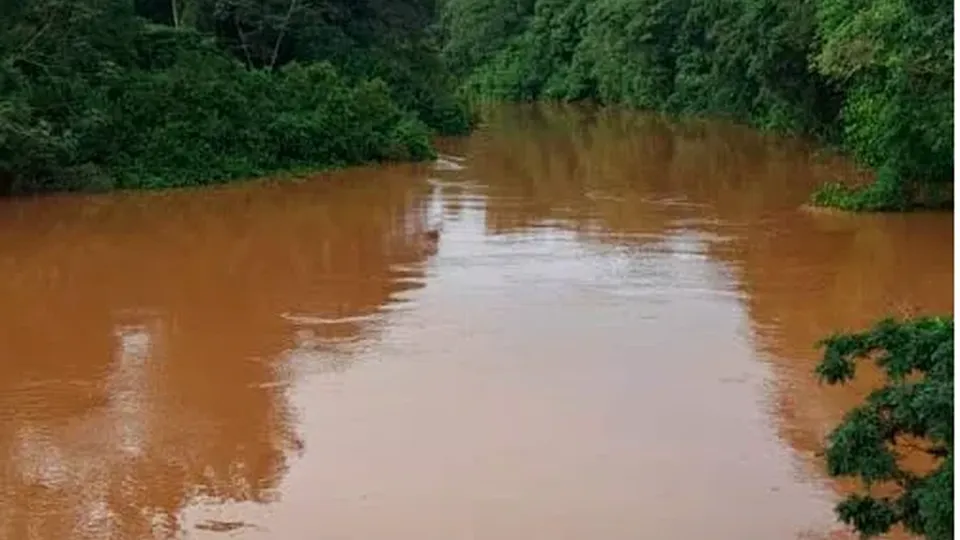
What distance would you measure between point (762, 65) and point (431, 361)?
17377 mm

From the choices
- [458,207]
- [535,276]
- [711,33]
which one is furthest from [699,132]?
[535,276]

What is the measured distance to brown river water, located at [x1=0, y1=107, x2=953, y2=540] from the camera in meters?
8.07

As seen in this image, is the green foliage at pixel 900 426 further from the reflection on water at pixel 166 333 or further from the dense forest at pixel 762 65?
the dense forest at pixel 762 65

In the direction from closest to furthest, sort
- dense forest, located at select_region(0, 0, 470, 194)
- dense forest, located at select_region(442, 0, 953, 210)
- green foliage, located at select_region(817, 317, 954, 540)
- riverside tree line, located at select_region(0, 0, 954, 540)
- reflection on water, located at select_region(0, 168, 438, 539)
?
green foliage, located at select_region(817, 317, 954, 540) < riverside tree line, located at select_region(0, 0, 954, 540) < reflection on water, located at select_region(0, 168, 438, 539) < dense forest, located at select_region(442, 0, 953, 210) < dense forest, located at select_region(0, 0, 470, 194)

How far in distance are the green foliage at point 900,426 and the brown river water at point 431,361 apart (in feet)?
7.07

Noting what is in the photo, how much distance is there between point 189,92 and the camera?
2359cm

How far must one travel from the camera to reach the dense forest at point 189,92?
21266 millimetres

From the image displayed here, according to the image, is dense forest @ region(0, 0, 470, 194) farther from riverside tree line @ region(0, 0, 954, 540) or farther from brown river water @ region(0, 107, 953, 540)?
brown river water @ region(0, 107, 953, 540)

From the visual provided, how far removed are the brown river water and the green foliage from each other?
7.07ft

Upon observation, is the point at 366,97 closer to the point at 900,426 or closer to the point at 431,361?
the point at 431,361

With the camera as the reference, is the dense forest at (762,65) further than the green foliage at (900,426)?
Yes

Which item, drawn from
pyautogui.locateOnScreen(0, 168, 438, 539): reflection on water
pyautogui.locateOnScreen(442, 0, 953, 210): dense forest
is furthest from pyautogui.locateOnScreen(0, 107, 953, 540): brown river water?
pyautogui.locateOnScreen(442, 0, 953, 210): dense forest

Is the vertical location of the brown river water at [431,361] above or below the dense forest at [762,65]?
below

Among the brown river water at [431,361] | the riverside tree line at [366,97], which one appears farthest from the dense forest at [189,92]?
the brown river water at [431,361]
